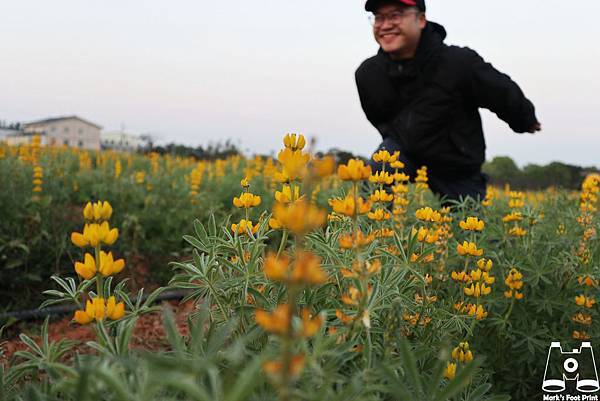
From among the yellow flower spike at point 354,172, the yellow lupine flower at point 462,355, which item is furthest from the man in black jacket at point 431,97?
the yellow flower spike at point 354,172

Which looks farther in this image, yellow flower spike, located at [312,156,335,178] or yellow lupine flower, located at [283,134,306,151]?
yellow lupine flower, located at [283,134,306,151]

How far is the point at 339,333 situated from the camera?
825 millimetres

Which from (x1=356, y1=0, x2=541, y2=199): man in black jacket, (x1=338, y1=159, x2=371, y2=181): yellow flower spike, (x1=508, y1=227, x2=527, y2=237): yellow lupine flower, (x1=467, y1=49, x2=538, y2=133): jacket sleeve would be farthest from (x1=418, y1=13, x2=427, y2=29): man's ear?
(x1=338, y1=159, x2=371, y2=181): yellow flower spike

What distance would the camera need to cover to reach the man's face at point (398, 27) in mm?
3463

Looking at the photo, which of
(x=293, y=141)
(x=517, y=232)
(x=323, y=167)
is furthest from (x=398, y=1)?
(x=323, y=167)

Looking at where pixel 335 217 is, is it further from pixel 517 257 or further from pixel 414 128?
pixel 414 128

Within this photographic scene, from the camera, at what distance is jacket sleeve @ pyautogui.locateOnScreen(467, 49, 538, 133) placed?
346cm

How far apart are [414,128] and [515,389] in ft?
6.87

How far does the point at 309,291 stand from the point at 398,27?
283 cm

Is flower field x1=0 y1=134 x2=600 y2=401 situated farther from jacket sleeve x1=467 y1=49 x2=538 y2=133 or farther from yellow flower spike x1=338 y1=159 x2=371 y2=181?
jacket sleeve x1=467 y1=49 x2=538 y2=133

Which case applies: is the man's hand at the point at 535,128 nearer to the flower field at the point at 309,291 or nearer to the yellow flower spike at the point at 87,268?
the flower field at the point at 309,291

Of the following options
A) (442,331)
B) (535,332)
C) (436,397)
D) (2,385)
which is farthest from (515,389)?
(2,385)

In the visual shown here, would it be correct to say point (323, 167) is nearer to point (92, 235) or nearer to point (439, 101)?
point (92, 235)

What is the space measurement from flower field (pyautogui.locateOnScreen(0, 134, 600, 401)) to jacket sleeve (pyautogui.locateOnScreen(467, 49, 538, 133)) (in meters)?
0.64
